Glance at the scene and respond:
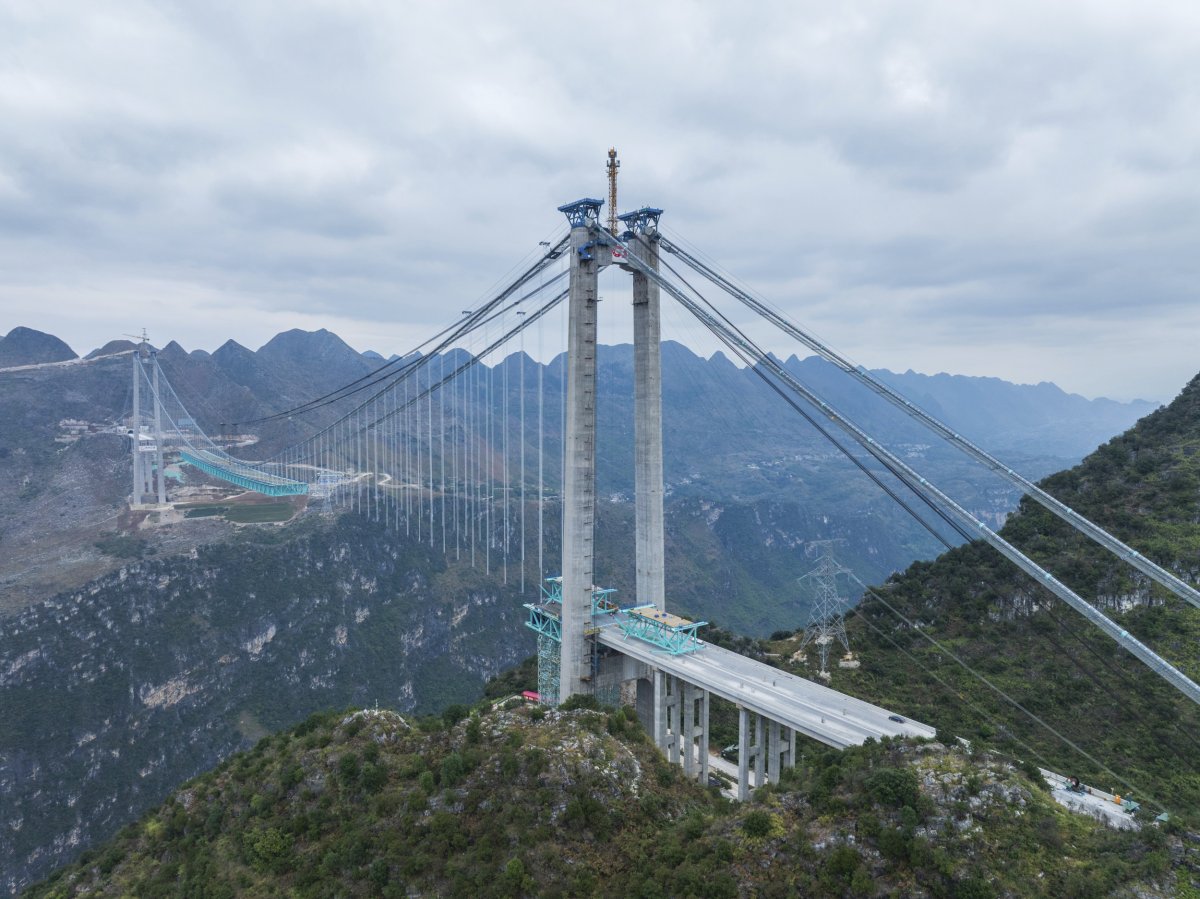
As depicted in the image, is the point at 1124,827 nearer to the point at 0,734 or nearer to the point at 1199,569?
the point at 1199,569

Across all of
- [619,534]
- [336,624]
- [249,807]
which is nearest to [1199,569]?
[249,807]

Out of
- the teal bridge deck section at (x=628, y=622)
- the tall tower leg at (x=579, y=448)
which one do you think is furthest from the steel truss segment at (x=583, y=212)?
the teal bridge deck section at (x=628, y=622)

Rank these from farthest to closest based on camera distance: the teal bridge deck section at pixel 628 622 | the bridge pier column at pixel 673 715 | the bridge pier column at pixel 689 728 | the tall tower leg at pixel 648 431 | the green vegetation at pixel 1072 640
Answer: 1. the tall tower leg at pixel 648 431
2. the teal bridge deck section at pixel 628 622
3. the bridge pier column at pixel 673 715
4. the bridge pier column at pixel 689 728
5. the green vegetation at pixel 1072 640

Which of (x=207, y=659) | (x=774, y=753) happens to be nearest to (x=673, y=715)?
(x=774, y=753)

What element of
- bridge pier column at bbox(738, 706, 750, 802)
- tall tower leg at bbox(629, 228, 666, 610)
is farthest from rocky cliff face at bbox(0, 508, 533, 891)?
bridge pier column at bbox(738, 706, 750, 802)

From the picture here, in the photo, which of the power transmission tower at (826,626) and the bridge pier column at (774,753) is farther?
the power transmission tower at (826,626)

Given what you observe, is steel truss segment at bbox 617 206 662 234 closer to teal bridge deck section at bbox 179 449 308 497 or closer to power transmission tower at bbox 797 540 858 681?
power transmission tower at bbox 797 540 858 681

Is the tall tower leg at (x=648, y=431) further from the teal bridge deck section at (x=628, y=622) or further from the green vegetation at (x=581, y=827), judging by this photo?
the green vegetation at (x=581, y=827)
